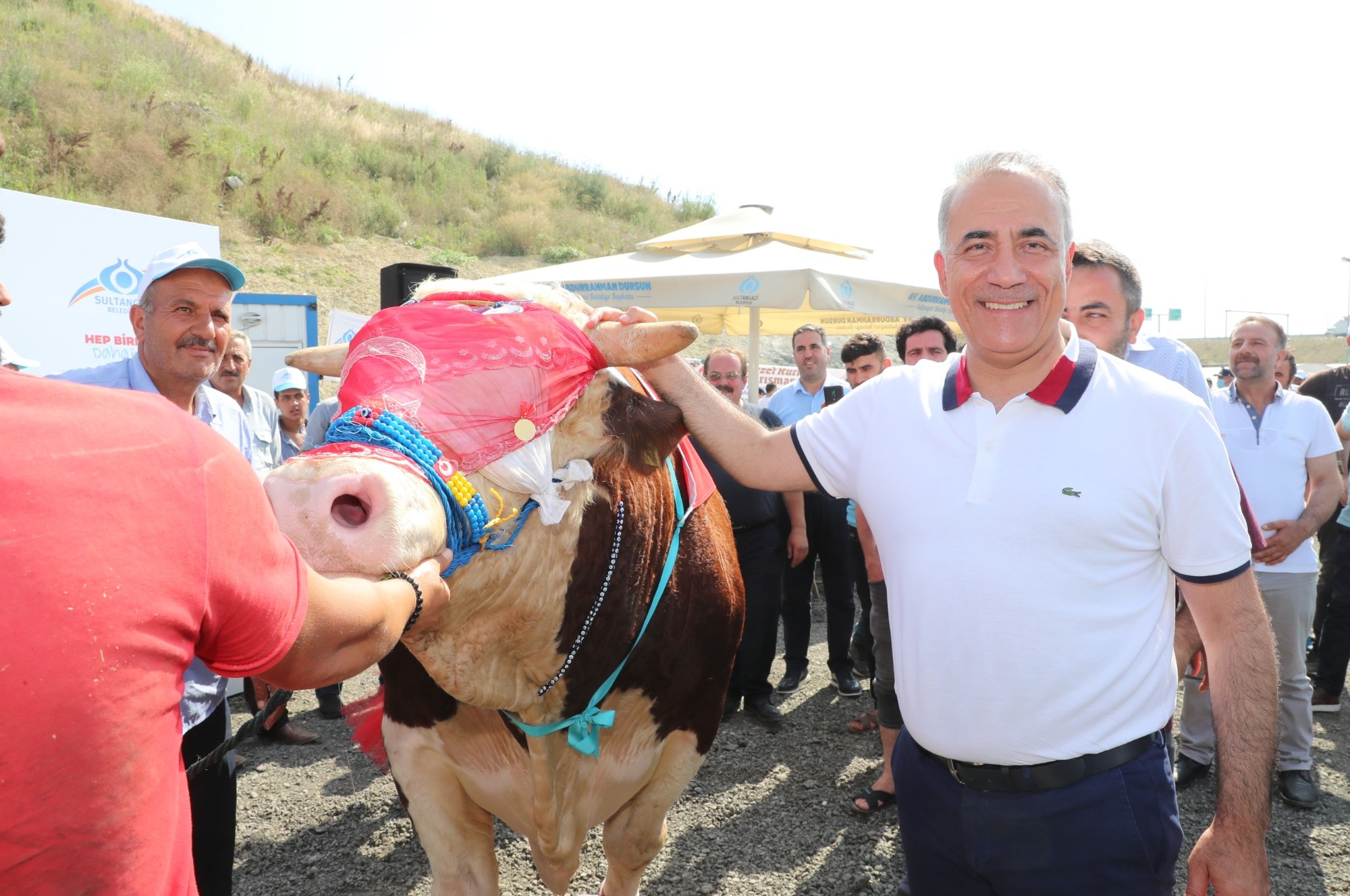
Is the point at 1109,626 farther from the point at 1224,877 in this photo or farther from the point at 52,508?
the point at 52,508

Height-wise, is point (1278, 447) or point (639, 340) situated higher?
point (639, 340)

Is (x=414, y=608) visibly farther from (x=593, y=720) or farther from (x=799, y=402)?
(x=799, y=402)

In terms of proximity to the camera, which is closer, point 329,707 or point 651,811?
point 651,811

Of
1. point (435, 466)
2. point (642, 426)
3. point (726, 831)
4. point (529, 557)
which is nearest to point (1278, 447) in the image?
point (726, 831)

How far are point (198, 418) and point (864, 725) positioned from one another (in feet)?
12.9

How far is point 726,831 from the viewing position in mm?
3816

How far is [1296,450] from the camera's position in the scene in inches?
177

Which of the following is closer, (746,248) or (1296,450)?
(1296,450)

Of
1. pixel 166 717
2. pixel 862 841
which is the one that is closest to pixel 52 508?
pixel 166 717

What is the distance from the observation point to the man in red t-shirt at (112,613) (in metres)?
0.75

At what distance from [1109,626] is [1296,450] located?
12.0ft

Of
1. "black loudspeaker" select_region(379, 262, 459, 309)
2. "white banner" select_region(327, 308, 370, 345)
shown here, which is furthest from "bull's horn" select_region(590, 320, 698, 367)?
"white banner" select_region(327, 308, 370, 345)

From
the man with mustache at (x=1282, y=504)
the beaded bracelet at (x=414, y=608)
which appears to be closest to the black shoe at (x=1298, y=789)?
the man with mustache at (x=1282, y=504)

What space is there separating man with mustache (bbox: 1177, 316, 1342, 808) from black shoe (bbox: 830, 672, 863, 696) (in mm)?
1803
